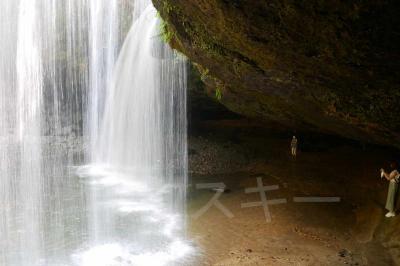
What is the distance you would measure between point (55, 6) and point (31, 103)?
574cm

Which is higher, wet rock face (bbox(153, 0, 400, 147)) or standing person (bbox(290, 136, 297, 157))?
wet rock face (bbox(153, 0, 400, 147))

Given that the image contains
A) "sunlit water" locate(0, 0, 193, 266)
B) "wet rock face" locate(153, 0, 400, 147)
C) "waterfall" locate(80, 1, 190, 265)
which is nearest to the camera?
"wet rock face" locate(153, 0, 400, 147)

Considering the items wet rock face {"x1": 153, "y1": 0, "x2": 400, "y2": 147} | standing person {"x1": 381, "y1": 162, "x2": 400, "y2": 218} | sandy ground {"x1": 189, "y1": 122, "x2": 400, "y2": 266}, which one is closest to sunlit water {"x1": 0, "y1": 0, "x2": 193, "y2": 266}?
sandy ground {"x1": 189, "y1": 122, "x2": 400, "y2": 266}

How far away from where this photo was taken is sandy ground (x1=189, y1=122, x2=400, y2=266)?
338 inches

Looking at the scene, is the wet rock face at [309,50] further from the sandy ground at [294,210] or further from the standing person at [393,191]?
the sandy ground at [294,210]

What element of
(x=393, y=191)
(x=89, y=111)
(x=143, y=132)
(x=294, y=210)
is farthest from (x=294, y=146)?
(x=89, y=111)

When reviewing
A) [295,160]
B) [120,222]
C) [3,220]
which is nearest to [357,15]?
[120,222]

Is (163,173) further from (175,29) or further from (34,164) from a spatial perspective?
(175,29)

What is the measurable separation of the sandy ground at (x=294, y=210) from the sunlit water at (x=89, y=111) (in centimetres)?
175

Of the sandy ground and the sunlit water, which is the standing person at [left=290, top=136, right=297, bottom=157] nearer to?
the sandy ground

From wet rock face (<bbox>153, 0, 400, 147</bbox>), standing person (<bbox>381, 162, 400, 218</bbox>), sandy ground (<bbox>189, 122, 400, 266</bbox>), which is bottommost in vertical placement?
sandy ground (<bbox>189, 122, 400, 266</bbox>)

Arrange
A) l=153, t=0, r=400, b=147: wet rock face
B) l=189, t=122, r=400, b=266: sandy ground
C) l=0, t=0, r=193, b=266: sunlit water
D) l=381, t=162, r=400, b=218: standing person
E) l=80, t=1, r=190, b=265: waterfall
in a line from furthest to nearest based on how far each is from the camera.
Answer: l=0, t=0, r=193, b=266: sunlit water, l=80, t=1, r=190, b=265: waterfall, l=381, t=162, r=400, b=218: standing person, l=189, t=122, r=400, b=266: sandy ground, l=153, t=0, r=400, b=147: wet rock face

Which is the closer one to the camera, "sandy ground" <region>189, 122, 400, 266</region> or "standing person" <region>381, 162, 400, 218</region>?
"sandy ground" <region>189, 122, 400, 266</region>

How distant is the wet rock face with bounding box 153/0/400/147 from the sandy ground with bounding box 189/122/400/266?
2.75 metres
